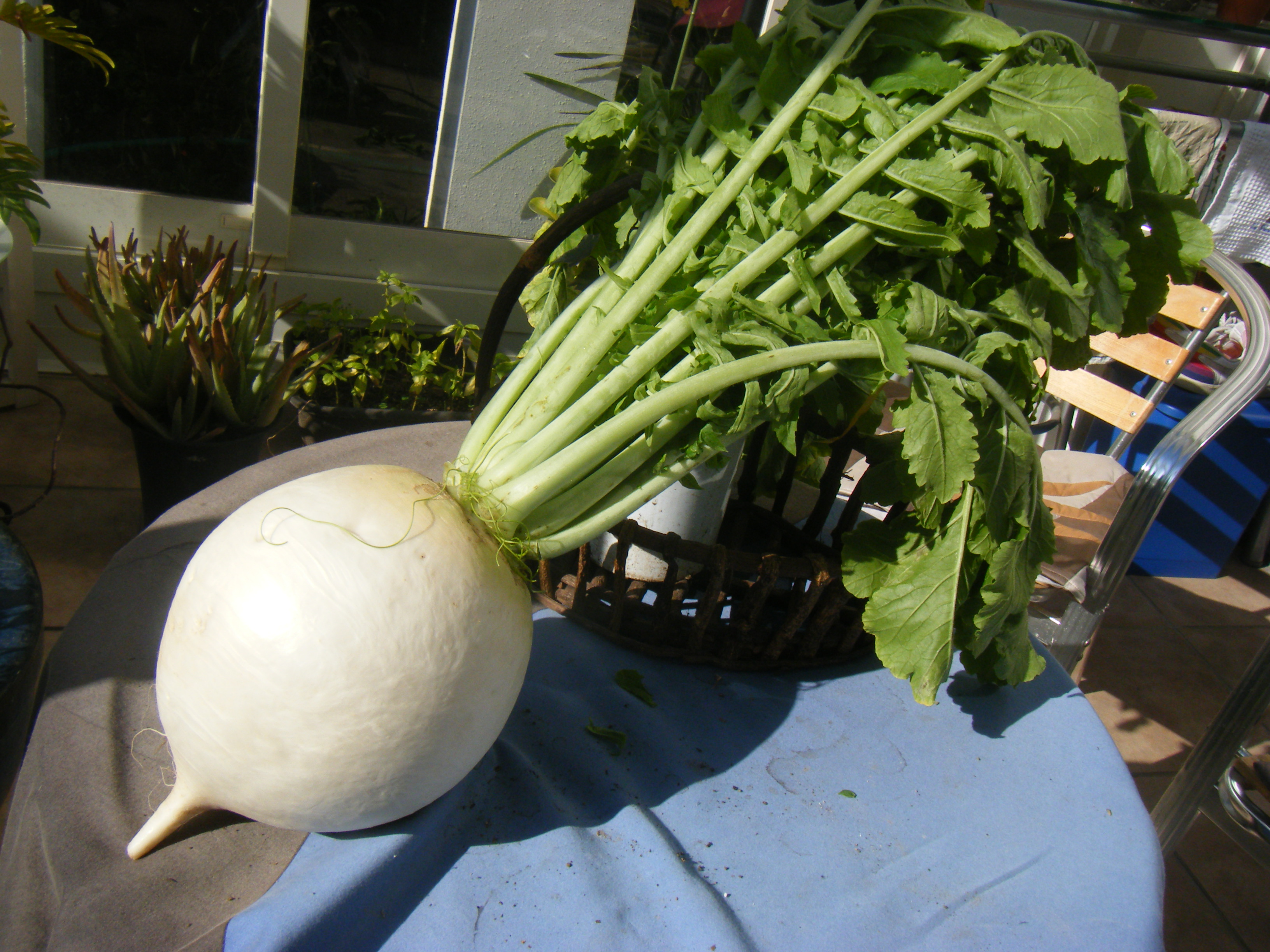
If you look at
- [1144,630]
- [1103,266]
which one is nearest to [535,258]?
[1103,266]

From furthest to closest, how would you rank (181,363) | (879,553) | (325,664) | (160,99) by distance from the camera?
(160,99), (181,363), (879,553), (325,664)

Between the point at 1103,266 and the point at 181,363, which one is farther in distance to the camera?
the point at 181,363

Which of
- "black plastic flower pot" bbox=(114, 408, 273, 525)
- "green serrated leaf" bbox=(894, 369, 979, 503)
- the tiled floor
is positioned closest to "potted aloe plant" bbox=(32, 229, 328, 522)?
"black plastic flower pot" bbox=(114, 408, 273, 525)

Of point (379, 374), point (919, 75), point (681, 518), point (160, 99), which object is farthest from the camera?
point (160, 99)

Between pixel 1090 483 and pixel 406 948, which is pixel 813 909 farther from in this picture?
pixel 1090 483

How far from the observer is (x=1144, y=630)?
3297mm

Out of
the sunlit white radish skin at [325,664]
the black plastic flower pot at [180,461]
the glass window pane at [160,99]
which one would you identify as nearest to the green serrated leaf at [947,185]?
the sunlit white radish skin at [325,664]

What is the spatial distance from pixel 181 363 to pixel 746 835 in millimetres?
1890

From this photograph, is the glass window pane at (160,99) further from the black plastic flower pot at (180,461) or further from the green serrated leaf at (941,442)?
the green serrated leaf at (941,442)

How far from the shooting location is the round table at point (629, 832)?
2.91 ft

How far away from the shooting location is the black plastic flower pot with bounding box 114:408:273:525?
86.5 inches

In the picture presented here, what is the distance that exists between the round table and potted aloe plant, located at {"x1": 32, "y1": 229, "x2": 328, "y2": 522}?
93cm

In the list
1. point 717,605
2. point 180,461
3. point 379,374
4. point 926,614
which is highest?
point 926,614

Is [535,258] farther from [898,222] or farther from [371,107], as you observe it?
[371,107]
